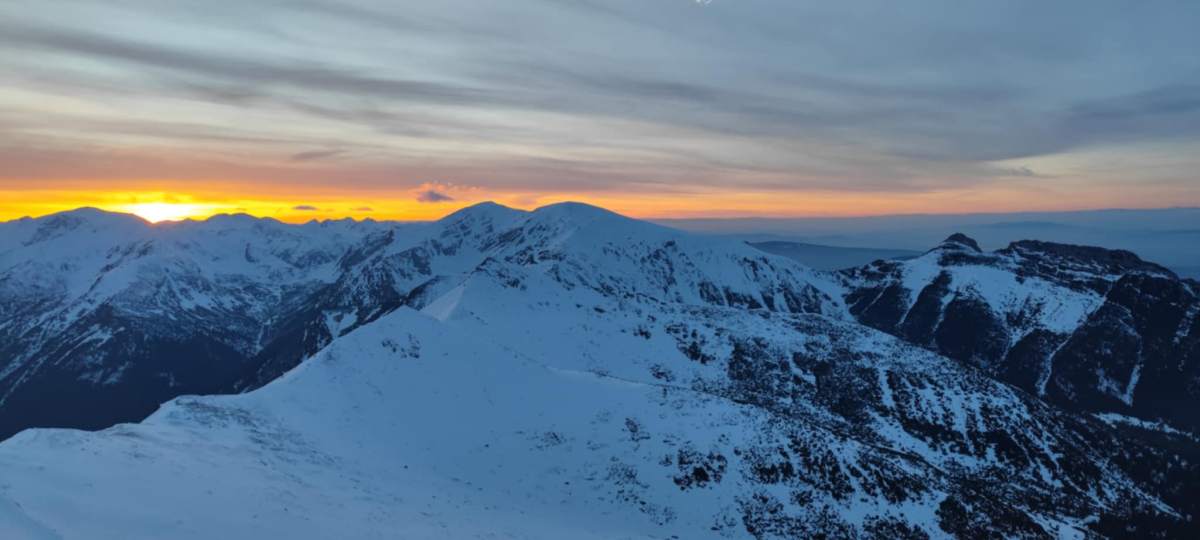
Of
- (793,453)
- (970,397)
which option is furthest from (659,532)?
(970,397)

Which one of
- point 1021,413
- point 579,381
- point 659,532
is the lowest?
point 1021,413

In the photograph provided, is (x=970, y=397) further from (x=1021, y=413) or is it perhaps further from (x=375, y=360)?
(x=375, y=360)

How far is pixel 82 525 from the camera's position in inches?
963

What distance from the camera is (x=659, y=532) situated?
52.6 meters

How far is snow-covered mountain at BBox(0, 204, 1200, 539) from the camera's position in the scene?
34.5 m

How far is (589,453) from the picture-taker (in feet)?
210

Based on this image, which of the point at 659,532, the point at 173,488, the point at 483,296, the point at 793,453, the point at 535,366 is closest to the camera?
the point at 173,488

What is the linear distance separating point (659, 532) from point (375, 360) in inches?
1690

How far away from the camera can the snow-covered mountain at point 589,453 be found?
113ft

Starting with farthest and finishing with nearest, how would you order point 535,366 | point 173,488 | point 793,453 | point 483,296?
1. point 483,296
2. point 535,366
3. point 793,453
4. point 173,488

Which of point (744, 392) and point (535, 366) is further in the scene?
point (744, 392)

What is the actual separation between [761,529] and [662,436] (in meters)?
14.7

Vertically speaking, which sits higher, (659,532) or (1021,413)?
(659,532)

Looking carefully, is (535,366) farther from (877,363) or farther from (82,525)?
(877,363)
